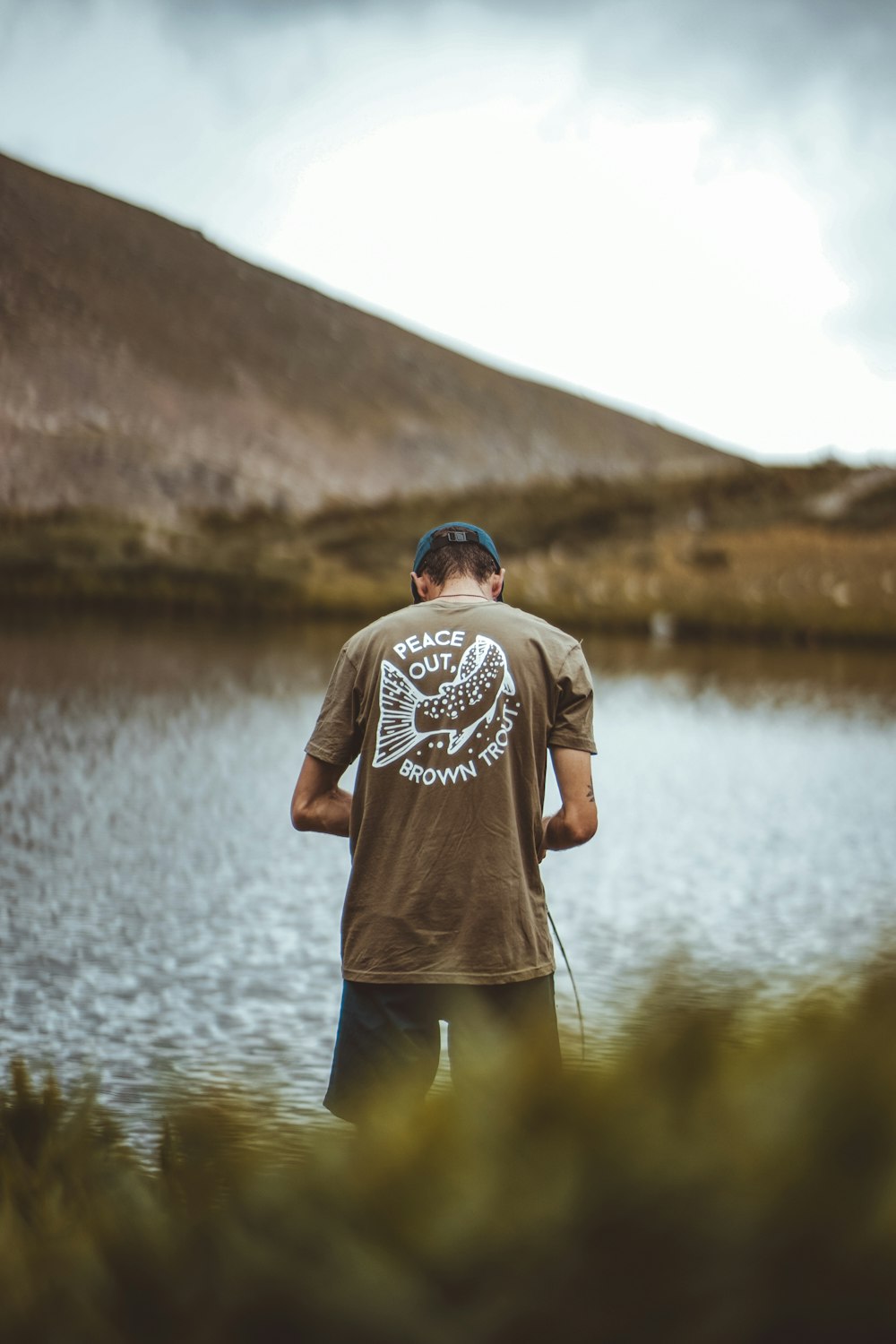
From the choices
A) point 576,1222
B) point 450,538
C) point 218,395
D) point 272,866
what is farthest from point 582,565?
point 576,1222

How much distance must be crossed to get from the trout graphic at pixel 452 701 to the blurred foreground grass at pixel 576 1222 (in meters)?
0.97

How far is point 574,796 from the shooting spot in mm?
2561

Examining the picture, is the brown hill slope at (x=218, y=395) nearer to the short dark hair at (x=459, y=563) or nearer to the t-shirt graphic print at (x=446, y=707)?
the short dark hair at (x=459, y=563)

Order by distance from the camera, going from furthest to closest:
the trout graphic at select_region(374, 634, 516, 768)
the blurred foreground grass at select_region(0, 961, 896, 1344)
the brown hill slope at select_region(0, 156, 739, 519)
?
the brown hill slope at select_region(0, 156, 739, 519)
the trout graphic at select_region(374, 634, 516, 768)
the blurred foreground grass at select_region(0, 961, 896, 1344)

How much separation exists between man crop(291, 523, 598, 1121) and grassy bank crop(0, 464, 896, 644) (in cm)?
1979

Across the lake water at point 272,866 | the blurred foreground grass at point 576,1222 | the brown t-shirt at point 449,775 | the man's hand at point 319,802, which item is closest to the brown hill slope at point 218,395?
the lake water at point 272,866

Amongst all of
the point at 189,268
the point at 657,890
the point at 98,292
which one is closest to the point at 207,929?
the point at 657,890

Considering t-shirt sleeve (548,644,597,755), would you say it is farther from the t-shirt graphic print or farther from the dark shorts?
the dark shorts

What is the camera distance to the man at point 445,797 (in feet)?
8.04

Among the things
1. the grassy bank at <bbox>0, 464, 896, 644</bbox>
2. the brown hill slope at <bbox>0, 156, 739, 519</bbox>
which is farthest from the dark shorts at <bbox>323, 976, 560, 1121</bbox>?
the brown hill slope at <bbox>0, 156, 739, 519</bbox>

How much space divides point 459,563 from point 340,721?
0.31 metres

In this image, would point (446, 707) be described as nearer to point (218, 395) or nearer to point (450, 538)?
point (450, 538)

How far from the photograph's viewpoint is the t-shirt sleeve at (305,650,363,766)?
2.52 m

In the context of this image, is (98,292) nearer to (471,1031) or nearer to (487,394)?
(487,394)
